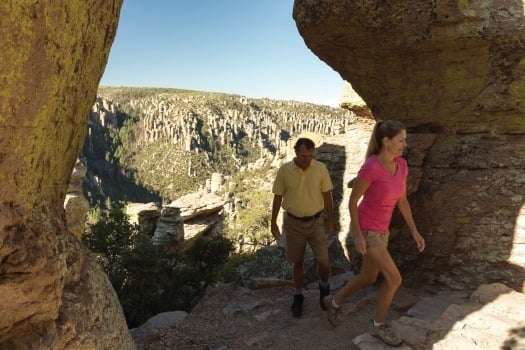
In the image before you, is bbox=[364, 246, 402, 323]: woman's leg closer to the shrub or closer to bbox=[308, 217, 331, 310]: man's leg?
bbox=[308, 217, 331, 310]: man's leg

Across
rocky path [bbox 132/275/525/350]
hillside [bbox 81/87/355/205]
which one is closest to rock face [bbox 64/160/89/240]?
rocky path [bbox 132/275/525/350]

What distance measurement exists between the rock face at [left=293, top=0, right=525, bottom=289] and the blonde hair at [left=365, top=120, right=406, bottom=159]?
237 cm

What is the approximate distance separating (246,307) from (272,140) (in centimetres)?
11490

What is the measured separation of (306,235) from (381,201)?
1.62m

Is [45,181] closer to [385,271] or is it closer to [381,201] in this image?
[381,201]

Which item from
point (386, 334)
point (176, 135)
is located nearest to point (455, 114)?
point (386, 334)

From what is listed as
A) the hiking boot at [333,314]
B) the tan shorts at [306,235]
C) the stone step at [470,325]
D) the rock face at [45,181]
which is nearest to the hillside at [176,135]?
the tan shorts at [306,235]

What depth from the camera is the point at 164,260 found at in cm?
1243

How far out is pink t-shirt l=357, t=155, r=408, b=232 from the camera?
3.88 meters

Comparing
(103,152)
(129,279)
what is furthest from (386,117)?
(103,152)

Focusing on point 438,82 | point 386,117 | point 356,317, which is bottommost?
point 356,317

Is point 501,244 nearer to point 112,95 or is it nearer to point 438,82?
point 438,82

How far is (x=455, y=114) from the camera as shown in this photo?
19.4 ft

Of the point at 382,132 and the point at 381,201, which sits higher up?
the point at 382,132
